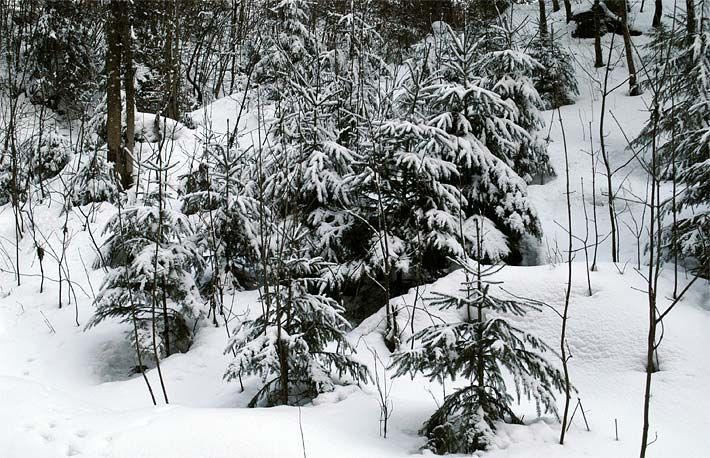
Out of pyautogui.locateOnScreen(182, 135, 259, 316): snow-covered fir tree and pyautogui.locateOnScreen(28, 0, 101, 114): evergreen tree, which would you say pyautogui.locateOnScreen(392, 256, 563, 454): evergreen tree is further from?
pyautogui.locateOnScreen(28, 0, 101, 114): evergreen tree

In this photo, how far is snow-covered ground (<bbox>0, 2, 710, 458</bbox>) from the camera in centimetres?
404

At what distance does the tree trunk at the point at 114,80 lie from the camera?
1160 centimetres

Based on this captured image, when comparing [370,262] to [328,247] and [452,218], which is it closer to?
[328,247]

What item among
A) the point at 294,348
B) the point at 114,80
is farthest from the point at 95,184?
the point at 294,348

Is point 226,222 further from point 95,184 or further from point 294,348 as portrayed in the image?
point 95,184

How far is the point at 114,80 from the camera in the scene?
12141 mm

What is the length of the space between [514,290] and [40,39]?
58.6ft

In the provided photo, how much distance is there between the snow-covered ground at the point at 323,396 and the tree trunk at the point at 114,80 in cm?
438

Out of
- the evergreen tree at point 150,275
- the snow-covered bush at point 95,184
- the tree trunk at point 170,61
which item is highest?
the tree trunk at point 170,61

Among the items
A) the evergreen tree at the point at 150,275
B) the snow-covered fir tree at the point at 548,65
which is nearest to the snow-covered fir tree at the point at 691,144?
the snow-covered fir tree at the point at 548,65

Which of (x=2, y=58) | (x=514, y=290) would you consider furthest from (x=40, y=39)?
(x=514, y=290)

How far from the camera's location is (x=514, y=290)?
6.25 m

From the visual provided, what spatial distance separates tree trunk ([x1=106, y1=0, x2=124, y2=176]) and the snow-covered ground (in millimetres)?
4377

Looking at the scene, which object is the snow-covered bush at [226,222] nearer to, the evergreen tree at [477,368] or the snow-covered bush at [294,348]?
the snow-covered bush at [294,348]
